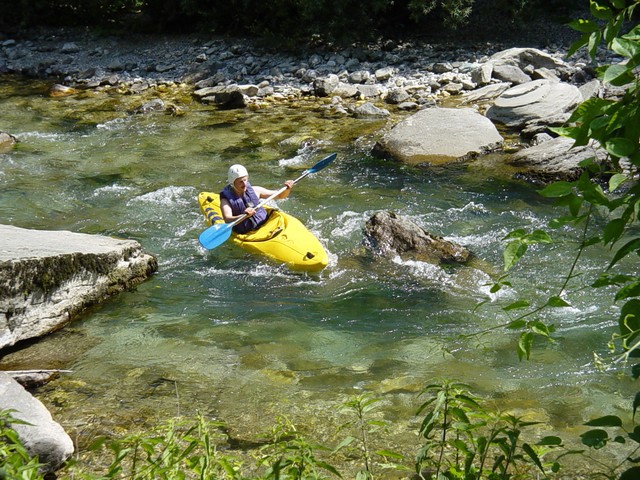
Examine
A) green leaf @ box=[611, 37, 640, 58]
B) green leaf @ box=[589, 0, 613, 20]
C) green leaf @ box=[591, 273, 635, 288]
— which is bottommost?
green leaf @ box=[591, 273, 635, 288]

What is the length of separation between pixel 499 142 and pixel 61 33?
476 inches

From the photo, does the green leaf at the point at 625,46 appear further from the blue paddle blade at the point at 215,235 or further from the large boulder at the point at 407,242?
the blue paddle blade at the point at 215,235

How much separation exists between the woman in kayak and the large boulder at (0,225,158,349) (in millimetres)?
1117

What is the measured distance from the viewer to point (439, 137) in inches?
352

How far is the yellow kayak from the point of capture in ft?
19.7

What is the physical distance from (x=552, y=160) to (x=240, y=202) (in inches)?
139

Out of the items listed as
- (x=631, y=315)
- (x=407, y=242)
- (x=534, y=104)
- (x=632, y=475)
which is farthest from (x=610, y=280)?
(x=534, y=104)

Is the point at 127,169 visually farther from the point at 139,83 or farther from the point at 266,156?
the point at 139,83

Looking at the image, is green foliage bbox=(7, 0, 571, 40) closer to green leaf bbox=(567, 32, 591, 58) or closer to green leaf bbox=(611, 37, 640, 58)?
green leaf bbox=(567, 32, 591, 58)

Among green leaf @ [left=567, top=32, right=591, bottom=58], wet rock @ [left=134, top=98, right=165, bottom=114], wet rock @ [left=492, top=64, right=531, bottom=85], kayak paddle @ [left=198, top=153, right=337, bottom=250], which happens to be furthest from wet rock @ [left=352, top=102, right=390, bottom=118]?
green leaf @ [left=567, top=32, right=591, bottom=58]

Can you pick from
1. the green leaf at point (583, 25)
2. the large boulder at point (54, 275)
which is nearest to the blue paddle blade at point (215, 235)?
the large boulder at point (54, 275)

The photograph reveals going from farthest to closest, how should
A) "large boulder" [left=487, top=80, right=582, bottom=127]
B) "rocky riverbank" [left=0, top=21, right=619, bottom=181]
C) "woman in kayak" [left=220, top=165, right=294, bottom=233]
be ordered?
"large boulder" [left=487, top=80, right=582, bottom=127], "rocky riverbank" [left=0, top=21, right=619, bottom=181], "woman in kayak" [left=220, top=165, right=294, bottom=233]

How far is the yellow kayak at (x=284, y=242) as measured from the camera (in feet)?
19.7

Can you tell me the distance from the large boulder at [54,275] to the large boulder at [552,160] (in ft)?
14.6
